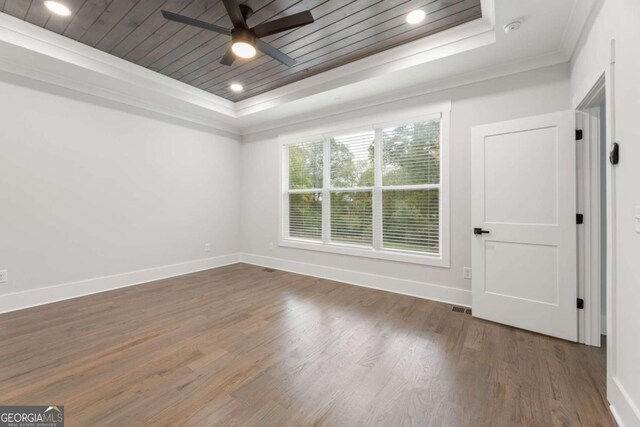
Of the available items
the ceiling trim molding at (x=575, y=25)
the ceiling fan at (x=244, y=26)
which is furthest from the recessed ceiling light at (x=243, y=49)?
the ceiling trim molding at (x=575, y=25)

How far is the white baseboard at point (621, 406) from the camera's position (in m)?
1.33

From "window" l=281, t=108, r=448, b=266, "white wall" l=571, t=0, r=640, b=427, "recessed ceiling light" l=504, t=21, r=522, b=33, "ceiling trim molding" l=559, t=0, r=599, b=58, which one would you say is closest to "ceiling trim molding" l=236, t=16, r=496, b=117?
"recessed ceiling light" l=504, t=21, r=522, b=33

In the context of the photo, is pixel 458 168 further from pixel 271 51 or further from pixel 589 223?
pixel 271 51

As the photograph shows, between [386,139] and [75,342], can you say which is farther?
[386,139]

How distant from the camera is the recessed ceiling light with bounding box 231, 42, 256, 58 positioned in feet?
7.83

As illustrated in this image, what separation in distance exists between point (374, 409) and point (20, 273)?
4.02 m

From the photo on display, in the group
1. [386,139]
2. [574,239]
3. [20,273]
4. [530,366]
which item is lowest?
[530,366]

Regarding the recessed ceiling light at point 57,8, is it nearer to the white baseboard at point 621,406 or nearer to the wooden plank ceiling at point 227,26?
the wooden plank ceiling at point 227,26

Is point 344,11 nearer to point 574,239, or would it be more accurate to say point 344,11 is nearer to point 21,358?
point 574,239

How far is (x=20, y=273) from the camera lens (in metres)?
3.07

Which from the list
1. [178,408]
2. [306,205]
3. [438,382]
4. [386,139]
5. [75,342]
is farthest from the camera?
[306,205]

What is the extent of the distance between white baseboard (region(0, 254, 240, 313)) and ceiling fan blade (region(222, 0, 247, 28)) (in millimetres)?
3643

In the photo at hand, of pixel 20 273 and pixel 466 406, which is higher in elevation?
pixel 20 273

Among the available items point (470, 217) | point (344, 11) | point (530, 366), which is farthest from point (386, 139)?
point (530, 366)
